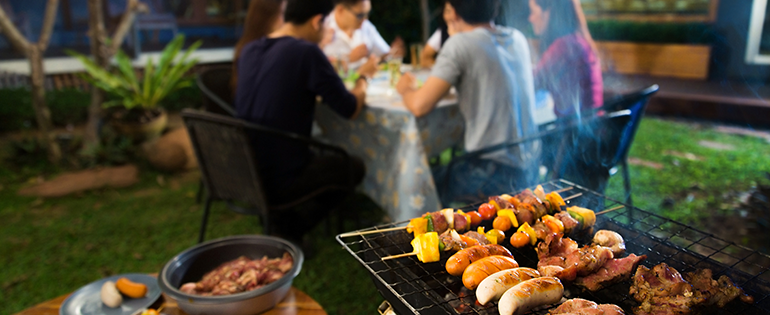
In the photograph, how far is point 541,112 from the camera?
12.2 feet

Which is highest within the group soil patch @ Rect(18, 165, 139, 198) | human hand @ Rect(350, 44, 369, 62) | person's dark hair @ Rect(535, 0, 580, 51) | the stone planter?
person's dark hair @ Rect(535, 0, 580, 51)

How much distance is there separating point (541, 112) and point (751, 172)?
3328 mm

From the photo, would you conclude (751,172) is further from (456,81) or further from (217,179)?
(217,179)

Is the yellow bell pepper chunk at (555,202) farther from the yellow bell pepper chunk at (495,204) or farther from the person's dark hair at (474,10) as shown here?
the person's dark hair at (474,10)

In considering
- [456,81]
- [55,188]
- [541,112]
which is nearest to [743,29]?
[541,112]

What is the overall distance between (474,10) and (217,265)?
2.03 meters

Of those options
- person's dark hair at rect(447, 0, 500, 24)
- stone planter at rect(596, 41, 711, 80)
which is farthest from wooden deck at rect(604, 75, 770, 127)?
person's dark hair at rect(447, 0, 500, 24)

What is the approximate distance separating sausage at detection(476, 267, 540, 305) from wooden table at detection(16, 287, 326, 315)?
30.3 inches

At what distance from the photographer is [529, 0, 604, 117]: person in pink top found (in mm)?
3074

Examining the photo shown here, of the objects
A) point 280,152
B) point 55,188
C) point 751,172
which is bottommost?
point 751,172

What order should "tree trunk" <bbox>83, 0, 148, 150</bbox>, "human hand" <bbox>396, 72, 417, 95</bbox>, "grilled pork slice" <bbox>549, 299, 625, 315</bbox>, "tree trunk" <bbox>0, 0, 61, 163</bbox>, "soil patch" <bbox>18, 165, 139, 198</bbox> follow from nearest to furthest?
1. "grilled pork slice" <bbox>549, 299, 625, 315</bbox>
2. "human hand" <bbox>396, 72, 417, 95</bbox>
3. "soil patch" <bbox>18, 165, 139, 198</bbox>
4. "tree trunk" <bbox>0, 0, 61, 163</bbox>
5. "tree trunk" <bbox>83, 0, 148, 150</bbox>

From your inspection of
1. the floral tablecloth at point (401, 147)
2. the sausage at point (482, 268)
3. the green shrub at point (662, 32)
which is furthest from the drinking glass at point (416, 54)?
the green shrub at point (662, 32)

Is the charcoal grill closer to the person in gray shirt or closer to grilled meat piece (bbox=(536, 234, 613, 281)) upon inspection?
grilled meat piece (bbox=(536, 234, 613, 281))

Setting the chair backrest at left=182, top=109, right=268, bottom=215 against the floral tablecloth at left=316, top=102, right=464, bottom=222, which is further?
the floral tablecloth at left=316, top=102, right=464, bottom=222
